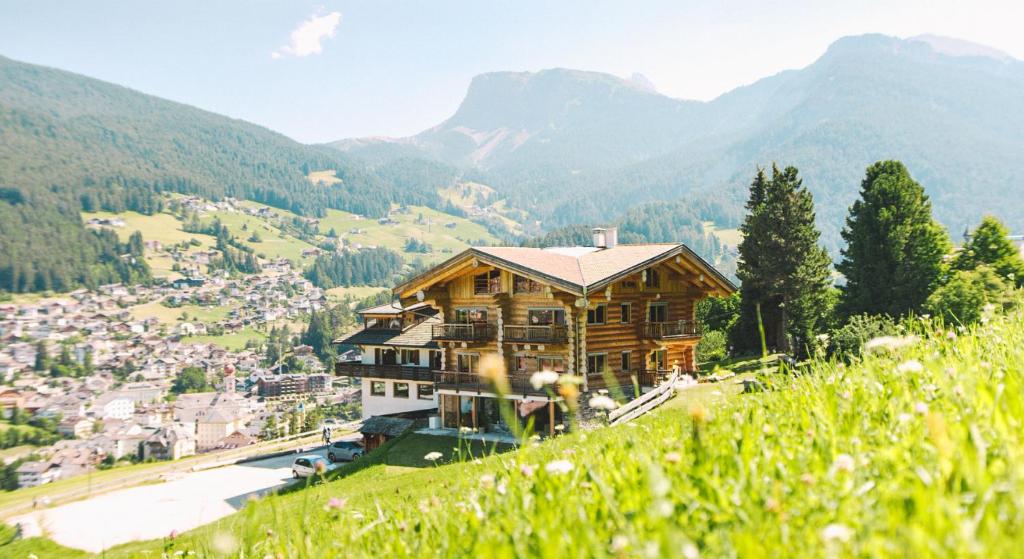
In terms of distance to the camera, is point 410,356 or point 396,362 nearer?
point 410,356

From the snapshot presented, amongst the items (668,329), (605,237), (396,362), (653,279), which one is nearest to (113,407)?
(396,362)

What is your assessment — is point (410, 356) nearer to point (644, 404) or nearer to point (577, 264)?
point (577, 264)

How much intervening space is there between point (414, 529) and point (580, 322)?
2546 cm

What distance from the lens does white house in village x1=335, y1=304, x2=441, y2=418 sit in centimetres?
4128

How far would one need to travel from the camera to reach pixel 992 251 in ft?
143

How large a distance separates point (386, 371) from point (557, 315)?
16.6 m

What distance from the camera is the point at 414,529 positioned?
4098mm

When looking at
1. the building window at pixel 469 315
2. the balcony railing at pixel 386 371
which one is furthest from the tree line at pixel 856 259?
the balcony railing at pixel 386 371

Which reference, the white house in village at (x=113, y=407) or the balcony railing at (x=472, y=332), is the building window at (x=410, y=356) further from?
the white house in village at (x=113, y=407)

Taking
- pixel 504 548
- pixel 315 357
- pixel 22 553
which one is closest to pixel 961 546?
pixel 504 548

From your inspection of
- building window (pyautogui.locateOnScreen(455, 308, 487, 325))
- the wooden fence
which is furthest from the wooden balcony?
building window (pyautogui.locateOnScreen(455, 308, 487, 325))

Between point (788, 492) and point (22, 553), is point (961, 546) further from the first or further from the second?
point (22, 553)

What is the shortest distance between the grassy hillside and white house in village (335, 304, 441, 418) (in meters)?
36.2

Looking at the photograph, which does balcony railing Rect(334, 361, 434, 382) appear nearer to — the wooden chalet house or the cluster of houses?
the wooden chalet house
